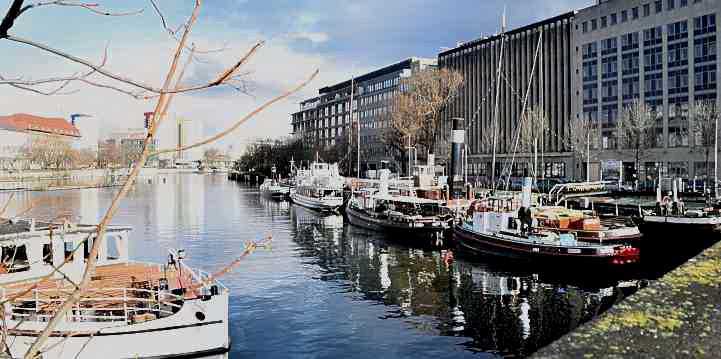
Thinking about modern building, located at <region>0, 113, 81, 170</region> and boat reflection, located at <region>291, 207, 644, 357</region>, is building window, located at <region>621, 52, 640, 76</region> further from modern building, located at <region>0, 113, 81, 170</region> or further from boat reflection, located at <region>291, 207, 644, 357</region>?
modern building, located at <region>0, 113, 81, 170</region>

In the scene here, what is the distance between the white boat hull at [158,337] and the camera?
17969 mm

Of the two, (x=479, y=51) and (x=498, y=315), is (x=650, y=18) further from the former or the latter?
(x=498, y=315)

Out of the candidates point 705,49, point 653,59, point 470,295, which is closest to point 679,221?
point 470,295

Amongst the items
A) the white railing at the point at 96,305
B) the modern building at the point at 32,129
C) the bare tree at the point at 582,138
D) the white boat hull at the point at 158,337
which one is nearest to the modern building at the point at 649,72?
the bare tree at the point at 582,138

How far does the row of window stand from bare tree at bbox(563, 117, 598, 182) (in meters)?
15.3

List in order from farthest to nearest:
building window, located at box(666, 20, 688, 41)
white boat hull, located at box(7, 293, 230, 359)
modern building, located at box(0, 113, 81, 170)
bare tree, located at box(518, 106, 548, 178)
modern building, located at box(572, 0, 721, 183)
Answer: bare tree, located at box(518, 106, 548, 178), building window, located at box(666, 20, 688, 41), modern building, located at box(572, 0, 721, 183), white boat hull, located at box(7, 293, 230, 359), modern building, located at box(0, 113, 81, 170)

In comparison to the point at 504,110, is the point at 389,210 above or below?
below

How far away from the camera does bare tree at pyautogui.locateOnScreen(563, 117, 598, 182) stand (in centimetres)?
9500

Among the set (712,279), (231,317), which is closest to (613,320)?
(712,279)

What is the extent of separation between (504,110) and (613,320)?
384 ft

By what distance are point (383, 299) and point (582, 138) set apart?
7531 cm

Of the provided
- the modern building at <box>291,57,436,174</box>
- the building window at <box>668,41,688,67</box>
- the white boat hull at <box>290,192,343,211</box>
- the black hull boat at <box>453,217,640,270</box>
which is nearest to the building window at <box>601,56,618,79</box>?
the building window at <box>668,41,688,67</box>

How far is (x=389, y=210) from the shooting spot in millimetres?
58562

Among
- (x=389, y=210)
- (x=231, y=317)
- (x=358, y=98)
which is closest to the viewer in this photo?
(x=231, y=317)
